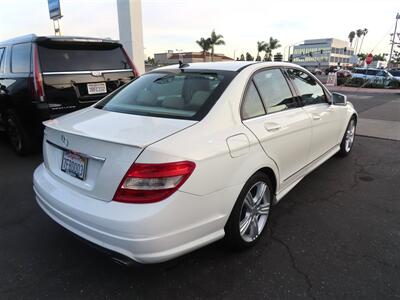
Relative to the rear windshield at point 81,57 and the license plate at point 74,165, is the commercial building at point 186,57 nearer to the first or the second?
the rear windshield at point 81,57

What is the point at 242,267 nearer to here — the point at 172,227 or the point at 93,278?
the point at 172,227

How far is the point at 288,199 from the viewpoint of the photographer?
385 centimetres

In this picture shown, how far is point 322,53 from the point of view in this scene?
306 ft

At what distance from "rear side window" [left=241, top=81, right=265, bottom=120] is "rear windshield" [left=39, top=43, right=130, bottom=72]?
3249 millimetres

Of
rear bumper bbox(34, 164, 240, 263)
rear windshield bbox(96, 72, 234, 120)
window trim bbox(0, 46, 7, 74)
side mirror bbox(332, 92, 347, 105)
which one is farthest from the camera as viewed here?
window trim bbox(0, 46, 7, 74)

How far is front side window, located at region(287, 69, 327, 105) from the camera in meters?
3.68

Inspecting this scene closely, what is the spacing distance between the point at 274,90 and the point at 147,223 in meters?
1.94

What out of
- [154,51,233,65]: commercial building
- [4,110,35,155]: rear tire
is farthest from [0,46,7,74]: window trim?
[154,51,233,65]: commercial building

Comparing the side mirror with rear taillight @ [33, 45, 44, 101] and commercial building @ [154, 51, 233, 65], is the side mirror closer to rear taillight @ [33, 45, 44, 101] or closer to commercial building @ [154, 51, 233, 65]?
rear taillight @ [33, 45, 44, 101]

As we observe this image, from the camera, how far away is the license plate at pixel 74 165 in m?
2.30

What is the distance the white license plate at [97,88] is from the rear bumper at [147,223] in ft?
10.3

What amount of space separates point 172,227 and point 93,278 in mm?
909

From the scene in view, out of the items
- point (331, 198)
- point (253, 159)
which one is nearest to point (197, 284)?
point (253, 159)

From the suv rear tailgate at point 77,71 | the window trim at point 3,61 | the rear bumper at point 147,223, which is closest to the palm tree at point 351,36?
the suv rear tailgate at point 77,71
